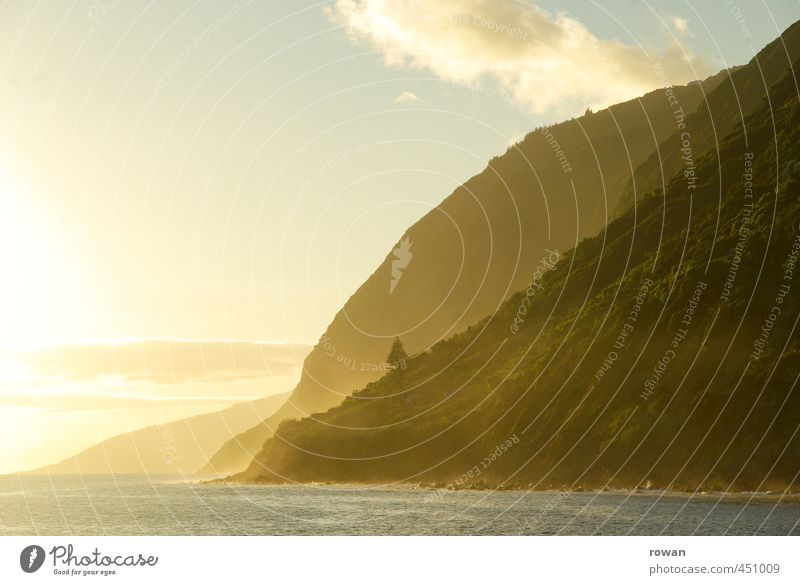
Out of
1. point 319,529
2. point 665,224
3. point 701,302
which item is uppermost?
point 665,224

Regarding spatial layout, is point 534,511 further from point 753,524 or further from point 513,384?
point 513,384

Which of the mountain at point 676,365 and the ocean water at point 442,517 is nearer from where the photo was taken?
the ocean water at point 442,517

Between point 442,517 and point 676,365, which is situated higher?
point 676,365

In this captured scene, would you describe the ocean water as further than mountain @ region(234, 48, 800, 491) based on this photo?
No

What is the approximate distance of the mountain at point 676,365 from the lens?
133375 mm

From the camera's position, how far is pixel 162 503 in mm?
169500

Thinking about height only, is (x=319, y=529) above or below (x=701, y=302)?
below

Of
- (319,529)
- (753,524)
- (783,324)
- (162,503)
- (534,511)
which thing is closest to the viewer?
(753,524)

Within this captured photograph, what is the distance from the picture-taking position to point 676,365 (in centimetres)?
14450

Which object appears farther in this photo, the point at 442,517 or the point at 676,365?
the point at 676,365

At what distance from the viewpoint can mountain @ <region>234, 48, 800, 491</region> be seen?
133 metres

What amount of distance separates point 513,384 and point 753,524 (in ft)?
306
